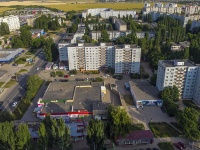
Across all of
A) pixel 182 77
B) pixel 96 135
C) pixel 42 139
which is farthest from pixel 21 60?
pixel 182 77

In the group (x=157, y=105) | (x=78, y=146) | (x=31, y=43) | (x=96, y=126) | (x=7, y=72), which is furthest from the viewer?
(x=31, y=43)

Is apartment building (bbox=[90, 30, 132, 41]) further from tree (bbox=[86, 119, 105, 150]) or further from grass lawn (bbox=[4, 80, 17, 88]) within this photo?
tree (bbox=[86, 119, 105, 150])

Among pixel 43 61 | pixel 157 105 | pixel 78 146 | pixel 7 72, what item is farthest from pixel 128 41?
pixel 78 146

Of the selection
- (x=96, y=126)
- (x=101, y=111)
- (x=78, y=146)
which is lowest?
(x=78, y=146)

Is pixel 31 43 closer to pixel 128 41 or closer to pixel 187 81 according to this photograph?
pixel 128 41

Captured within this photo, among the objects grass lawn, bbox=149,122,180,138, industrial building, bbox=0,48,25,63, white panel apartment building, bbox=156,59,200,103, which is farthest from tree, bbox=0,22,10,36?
grass lawn, bbox=149,122,180,138

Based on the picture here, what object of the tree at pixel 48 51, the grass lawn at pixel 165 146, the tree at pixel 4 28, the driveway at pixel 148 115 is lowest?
the grass lawn at pixel 165 146

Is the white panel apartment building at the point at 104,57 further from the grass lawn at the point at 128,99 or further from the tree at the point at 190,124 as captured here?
the tree at the point at 190,124

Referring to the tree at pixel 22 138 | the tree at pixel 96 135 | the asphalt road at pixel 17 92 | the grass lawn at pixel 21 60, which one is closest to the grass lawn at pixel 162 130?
the tree at pixel 96 135
